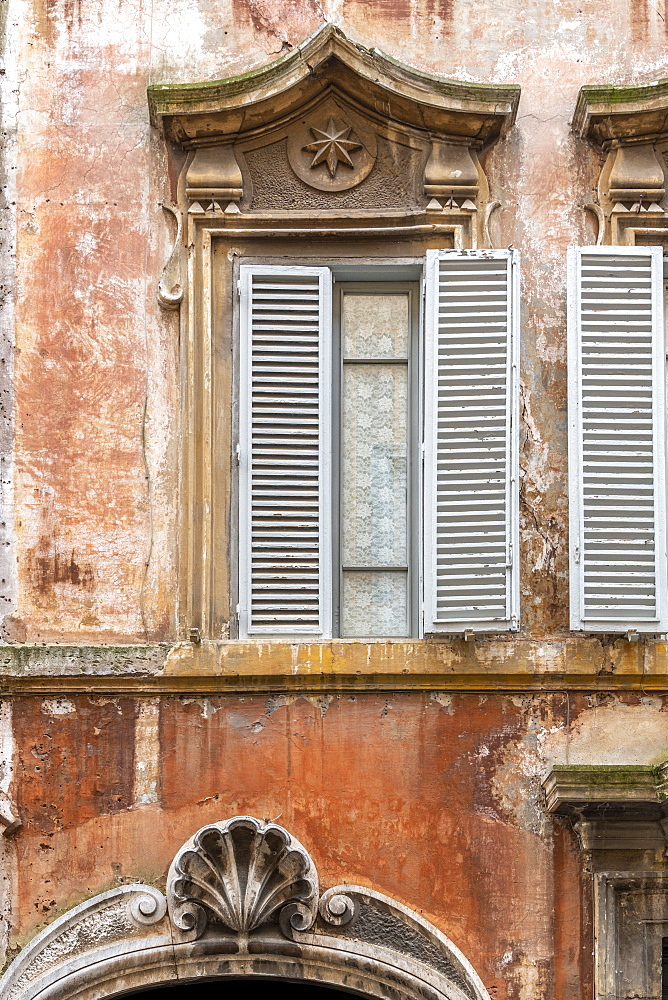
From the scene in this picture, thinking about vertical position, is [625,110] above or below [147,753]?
above

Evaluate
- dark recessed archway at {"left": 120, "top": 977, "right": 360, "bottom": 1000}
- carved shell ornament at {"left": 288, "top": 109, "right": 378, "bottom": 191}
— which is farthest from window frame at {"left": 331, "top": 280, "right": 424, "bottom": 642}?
dark recessed archway at {"left": 120, "top": 977, "right": 360, "bottom": 1000}

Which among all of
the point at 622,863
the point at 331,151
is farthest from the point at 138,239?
the point at 622,863

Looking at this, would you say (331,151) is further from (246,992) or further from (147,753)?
(246,992)

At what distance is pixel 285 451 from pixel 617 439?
1.63 metres

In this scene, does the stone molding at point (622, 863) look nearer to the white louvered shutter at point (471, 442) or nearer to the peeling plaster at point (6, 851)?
the white louvered shutter at point (471, 442)

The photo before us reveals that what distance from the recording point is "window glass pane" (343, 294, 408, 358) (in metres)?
9.77

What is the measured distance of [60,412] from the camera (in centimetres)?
955

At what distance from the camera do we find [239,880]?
8.89m

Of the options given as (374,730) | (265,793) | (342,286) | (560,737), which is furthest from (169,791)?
(342,286)

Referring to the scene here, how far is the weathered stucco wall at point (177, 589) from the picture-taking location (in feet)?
29.7

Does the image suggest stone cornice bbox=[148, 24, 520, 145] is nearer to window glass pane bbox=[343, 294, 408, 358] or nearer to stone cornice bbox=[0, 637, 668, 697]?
window glass pane bbox=[343, 294, 408, 358]

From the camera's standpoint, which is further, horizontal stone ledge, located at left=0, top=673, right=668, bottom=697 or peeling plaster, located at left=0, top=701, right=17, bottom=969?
horizontal stone ledge, located at left=0, top=673, right=668, bottom=697

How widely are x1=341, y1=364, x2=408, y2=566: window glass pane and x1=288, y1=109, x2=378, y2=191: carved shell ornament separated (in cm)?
97

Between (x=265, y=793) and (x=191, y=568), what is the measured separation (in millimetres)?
1151
